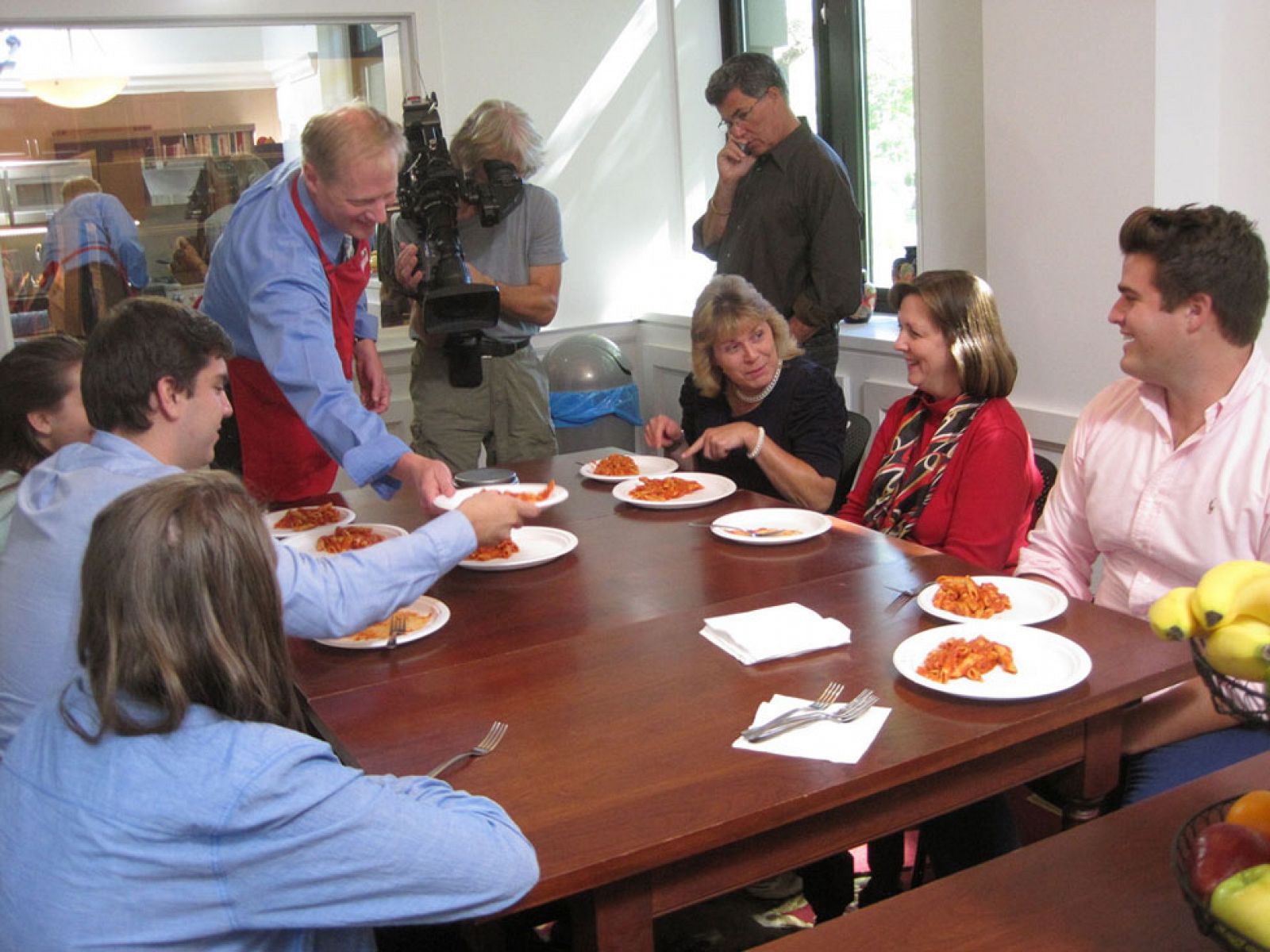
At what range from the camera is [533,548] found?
2.34 m

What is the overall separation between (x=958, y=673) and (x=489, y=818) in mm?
660

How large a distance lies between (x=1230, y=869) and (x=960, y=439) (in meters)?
1.67

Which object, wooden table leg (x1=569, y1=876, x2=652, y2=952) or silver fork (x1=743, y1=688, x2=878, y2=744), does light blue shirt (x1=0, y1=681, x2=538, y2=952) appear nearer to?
wooden table leg (x1=569, y1=876, x2=652, y2=952)

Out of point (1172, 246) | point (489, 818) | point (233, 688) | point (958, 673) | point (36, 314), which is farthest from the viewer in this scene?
point (36, 314)

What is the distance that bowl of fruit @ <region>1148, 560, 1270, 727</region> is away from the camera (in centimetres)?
74

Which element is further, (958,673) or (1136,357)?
(1136,357)

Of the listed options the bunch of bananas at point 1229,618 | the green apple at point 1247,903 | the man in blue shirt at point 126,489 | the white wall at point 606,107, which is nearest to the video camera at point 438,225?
the man in blue shirt at point 126,489

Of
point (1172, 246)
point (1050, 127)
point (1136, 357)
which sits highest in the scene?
point (1050, 127)

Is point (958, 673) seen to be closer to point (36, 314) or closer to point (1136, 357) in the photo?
point (1136, 357)

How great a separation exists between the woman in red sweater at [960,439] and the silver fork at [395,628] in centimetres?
106

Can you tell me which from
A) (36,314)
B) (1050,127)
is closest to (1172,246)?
(1050,127)

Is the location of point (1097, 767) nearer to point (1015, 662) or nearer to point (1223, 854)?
point (1015, 662)

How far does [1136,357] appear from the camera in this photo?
6.45ft

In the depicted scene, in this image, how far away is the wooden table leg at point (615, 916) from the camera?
1261 millimetres
